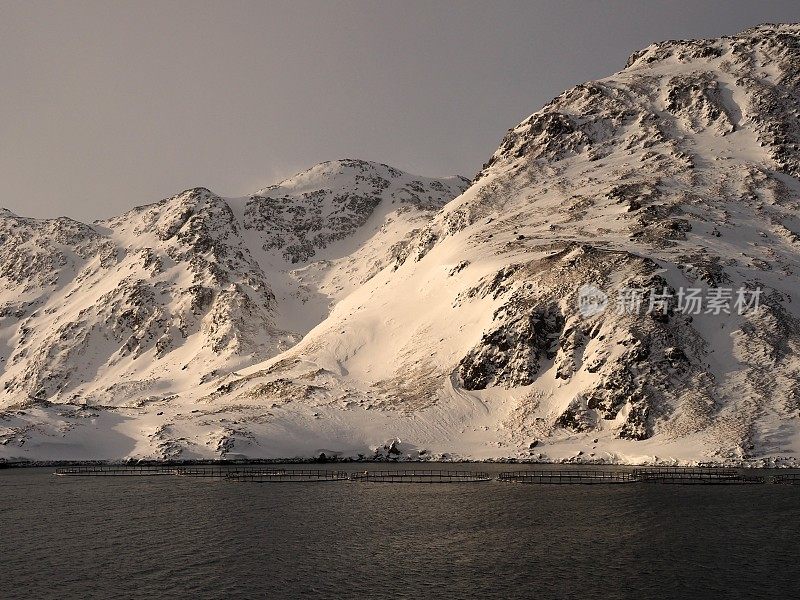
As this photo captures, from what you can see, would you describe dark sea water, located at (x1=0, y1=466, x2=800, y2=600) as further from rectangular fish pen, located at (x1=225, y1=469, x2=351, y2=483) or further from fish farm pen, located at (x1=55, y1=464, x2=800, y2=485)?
rectangular fish pen, located at (x1=225, y1=469, x2=351, y2=483)

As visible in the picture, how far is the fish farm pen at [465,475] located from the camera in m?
84.6

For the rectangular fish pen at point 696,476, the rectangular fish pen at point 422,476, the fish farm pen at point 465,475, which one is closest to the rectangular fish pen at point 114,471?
the fish farm pen at point 465,475

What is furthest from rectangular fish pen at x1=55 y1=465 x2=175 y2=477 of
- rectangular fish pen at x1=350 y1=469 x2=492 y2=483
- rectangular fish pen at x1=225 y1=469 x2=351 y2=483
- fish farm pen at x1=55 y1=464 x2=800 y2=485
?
rectangular fish pen at x1=350 y1=469 x2=492 y2=483

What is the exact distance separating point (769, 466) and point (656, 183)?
286ft

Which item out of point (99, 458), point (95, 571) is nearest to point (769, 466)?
point (95, 571)

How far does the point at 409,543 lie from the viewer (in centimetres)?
5356

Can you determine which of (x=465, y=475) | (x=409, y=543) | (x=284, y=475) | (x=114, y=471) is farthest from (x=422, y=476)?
(x=114, y=471)

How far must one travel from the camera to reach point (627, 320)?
114m

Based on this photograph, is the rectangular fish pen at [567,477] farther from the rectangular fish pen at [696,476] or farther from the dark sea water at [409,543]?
the dark sea water at [409,543]

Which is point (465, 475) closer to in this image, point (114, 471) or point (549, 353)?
point (549, 353)

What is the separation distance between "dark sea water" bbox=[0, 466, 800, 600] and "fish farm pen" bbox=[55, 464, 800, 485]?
458 cm

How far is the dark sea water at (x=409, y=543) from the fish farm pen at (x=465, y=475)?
15.0 ft

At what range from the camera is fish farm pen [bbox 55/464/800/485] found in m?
84.6

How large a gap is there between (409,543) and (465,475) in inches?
1522
